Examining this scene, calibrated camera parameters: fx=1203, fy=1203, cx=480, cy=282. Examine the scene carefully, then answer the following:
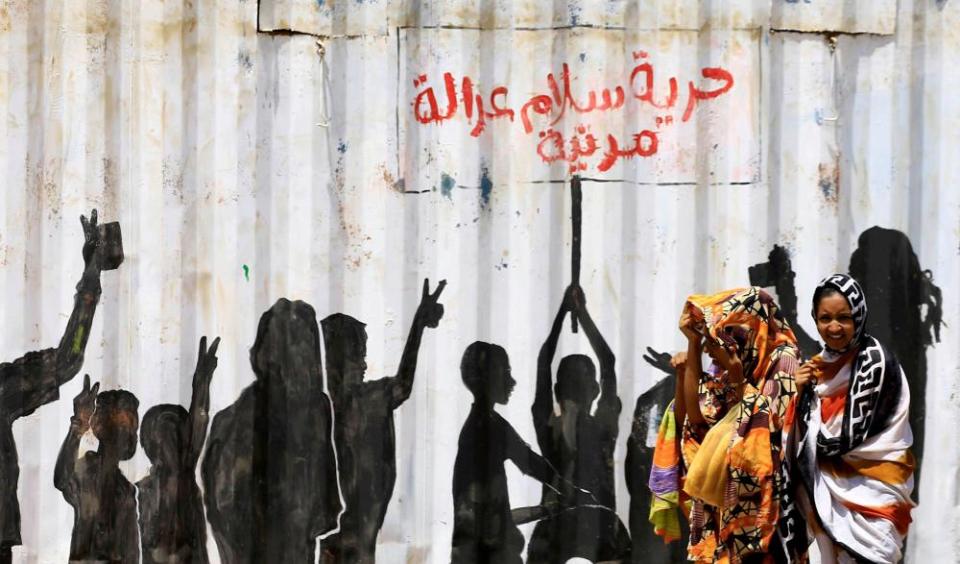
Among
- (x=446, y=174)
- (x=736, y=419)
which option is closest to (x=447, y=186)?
(x=446, y=174)

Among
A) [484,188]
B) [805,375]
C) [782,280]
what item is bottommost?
[805,375]

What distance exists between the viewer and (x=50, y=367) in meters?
4.41

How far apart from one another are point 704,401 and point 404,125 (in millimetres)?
1475

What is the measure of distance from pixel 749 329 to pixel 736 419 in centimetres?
27

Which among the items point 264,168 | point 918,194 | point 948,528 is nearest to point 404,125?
point 264,168

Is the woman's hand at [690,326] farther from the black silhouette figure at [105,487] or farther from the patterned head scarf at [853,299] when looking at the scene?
the black silhouette figure at [105,487]

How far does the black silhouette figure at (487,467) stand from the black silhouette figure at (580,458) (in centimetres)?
7

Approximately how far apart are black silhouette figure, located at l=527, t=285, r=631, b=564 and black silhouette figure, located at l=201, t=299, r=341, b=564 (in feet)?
2.54

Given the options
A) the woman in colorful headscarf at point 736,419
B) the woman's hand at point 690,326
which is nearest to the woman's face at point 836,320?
the woman in colorful headscarf at point 736,419

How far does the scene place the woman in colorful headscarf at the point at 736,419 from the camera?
3441 millimetres

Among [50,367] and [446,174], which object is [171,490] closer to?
[50,367]

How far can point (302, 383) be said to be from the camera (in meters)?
4.35

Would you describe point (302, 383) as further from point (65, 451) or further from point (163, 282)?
point (65, 451)

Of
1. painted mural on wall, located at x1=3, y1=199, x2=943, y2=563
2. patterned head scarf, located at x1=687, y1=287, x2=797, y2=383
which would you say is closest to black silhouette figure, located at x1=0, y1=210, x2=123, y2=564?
painted mural on wall, located at x1=3, y1=199, x2=943, y2=563
